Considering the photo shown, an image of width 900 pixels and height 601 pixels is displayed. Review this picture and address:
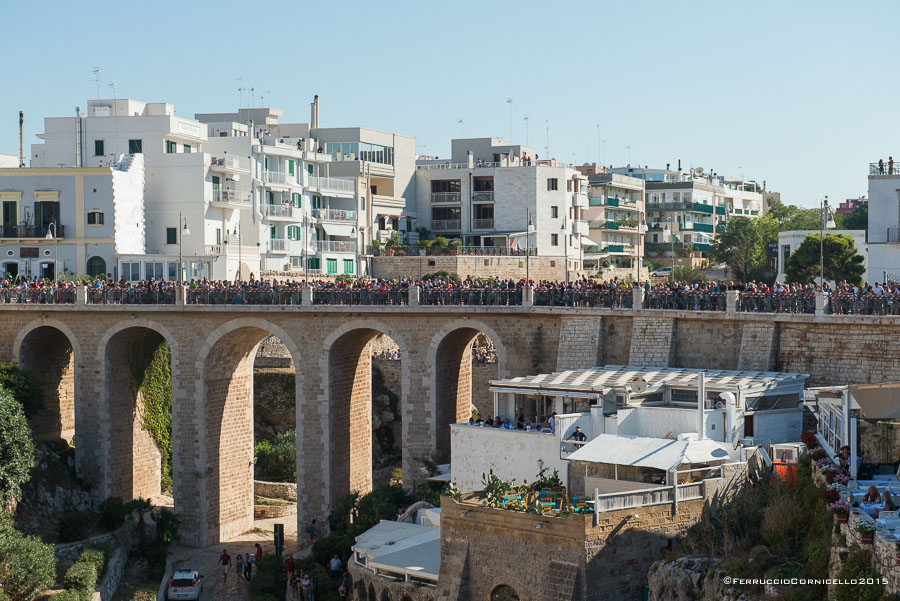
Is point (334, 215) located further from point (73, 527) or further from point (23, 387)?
point (73, 527)

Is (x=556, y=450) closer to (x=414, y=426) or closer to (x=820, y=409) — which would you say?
(x=820, y=409)

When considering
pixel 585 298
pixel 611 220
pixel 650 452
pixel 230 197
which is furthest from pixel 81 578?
pixel 611 220

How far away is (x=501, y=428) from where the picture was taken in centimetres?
3416

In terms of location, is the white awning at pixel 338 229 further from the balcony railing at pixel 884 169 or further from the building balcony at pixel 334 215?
the balcony railing at pixel 884 169

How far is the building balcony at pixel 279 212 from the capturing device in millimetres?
64438

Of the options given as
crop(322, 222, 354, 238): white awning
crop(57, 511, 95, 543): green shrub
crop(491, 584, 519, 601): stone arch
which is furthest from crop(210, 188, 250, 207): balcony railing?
crop(491, 584, 519, 601): stone arch

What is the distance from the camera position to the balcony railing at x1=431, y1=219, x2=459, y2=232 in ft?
252

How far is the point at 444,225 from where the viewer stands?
77.3 meters

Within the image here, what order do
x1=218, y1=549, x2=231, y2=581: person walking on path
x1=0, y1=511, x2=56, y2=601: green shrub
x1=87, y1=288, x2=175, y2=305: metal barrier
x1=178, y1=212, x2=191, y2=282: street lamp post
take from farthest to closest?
x1=178, y1=212, x2=191, y2=282: street lamp post < x1=87, y1=288, x2=175, y2=305: metal barrier < x1=218, y1=549, x2=231, y2=581: person walking on path < x1=0, y1=511, x2=56, y2=601: green shrub

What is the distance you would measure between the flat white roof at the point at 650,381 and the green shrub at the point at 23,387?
1956 cm

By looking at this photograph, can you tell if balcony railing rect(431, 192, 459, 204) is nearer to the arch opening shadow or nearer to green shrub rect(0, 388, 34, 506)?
the arch opening shadow

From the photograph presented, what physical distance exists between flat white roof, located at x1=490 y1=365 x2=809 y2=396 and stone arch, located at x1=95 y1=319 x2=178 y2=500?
1643 cm

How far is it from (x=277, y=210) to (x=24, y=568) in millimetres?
32206

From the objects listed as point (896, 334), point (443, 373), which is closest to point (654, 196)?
point (443, 373)
